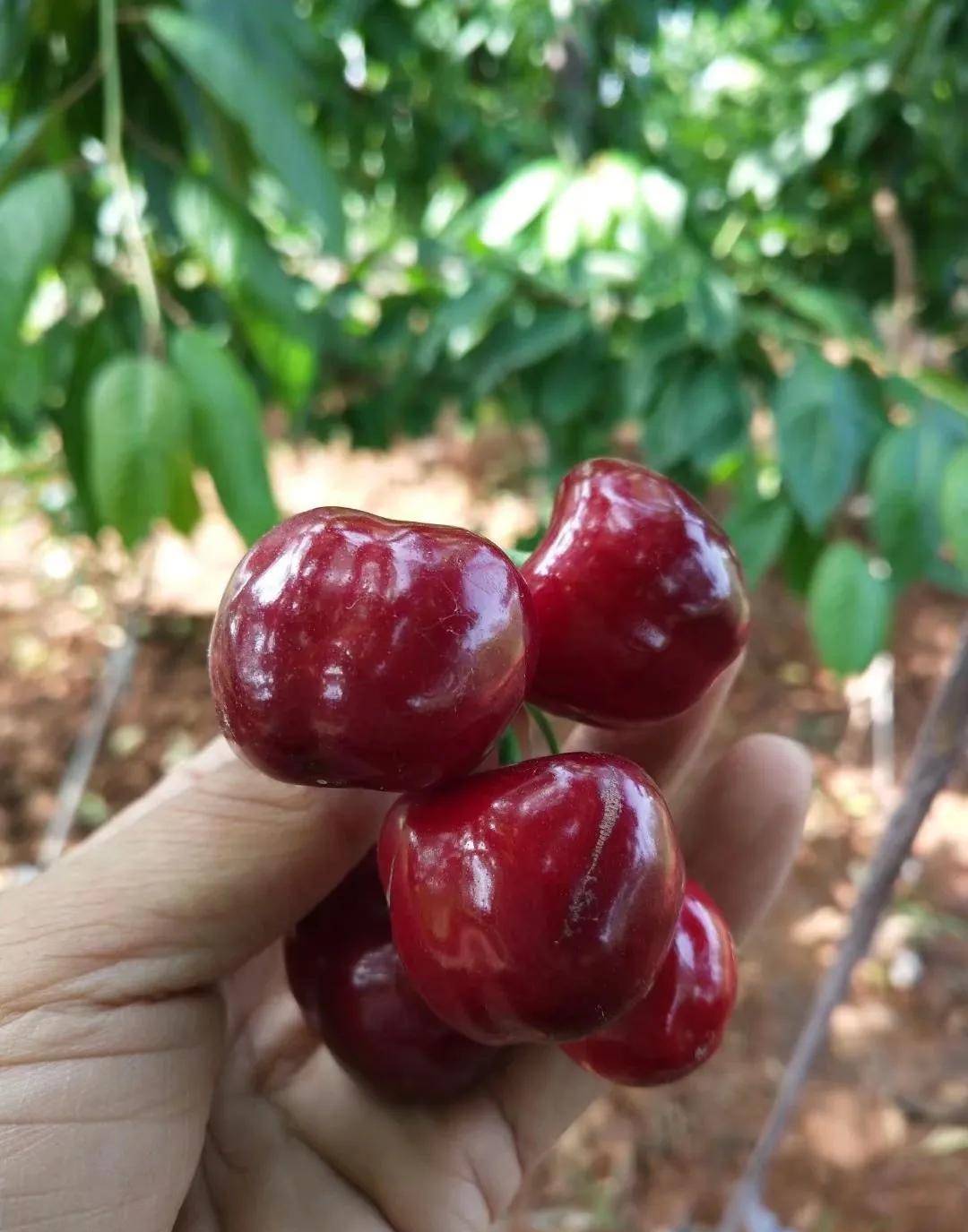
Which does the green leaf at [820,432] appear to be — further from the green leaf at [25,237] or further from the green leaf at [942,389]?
the green leaf at [25,237]

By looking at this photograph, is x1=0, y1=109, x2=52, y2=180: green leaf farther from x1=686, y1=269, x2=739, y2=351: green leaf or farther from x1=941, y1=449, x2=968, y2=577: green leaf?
x1=941, y1=449, x2=968, y2=577: green leaf

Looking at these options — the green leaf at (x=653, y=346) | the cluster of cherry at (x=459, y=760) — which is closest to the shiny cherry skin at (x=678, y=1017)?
the cluster of cherry at (x=459, y=760)

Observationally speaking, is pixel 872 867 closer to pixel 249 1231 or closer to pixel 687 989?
pixel 687 989

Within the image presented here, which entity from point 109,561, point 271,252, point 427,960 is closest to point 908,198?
point 271,252

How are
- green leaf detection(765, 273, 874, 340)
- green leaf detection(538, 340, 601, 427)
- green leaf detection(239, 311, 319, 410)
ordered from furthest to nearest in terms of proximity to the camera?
green leaf detection(538, 340, 601, 427), green leaf detection(765, 273, 874, 340), green leaf detection(239, 311, 319, 410)

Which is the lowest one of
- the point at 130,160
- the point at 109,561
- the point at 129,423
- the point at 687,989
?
the point at 109,561

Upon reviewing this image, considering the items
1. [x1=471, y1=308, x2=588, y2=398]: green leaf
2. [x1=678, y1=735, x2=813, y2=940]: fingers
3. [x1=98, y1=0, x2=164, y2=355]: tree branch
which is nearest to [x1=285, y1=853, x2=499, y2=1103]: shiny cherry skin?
[x1=678, y1=735, x2=813, y2=940]: fingers
